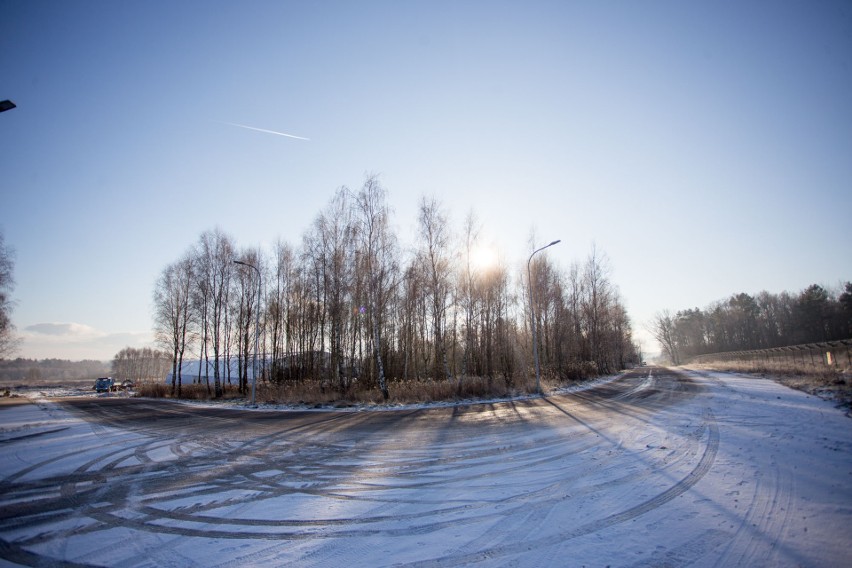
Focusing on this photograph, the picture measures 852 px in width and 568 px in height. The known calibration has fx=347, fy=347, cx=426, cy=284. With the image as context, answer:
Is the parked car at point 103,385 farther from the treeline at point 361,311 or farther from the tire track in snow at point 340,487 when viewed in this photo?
the tire track in snow at point 340,487

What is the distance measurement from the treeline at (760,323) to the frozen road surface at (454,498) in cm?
7461

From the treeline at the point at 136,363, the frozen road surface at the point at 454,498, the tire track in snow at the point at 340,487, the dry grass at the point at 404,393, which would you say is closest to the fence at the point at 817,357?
the dry grass at the point at 404,393

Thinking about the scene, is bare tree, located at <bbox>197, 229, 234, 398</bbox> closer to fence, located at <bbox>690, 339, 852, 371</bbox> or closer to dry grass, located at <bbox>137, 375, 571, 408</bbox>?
dry grass, located at <bbox>137, 375, 571, 408</bbox>

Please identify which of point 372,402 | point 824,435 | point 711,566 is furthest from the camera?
point 372,402

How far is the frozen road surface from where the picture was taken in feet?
11.8

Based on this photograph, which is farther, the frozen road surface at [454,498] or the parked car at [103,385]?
the parked car at [103,385]

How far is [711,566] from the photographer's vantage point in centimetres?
314

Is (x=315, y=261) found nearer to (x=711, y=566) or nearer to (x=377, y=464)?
(x=377, y=464)

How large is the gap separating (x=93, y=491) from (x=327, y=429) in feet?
21.0

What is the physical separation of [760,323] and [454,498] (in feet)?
382

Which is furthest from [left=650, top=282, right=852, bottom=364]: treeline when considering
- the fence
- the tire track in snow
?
the tire track in snow

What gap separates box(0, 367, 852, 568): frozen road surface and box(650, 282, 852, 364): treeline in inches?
2937

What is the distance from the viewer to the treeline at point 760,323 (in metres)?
61.0

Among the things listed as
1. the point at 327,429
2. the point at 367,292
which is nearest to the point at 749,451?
the point at 327,429
